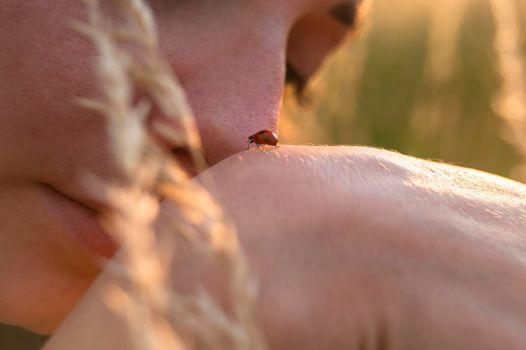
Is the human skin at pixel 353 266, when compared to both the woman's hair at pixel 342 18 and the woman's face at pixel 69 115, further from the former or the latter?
the woman's hair at pixel 342 18

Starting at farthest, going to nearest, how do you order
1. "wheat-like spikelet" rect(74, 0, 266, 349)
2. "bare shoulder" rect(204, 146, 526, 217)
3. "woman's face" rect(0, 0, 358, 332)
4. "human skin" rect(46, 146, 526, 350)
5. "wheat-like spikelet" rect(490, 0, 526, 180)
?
"wheat-like spikelet" rect(490, 0, 526, 180) < "woman's face" rect(0, 0, 358, 332) < "bare shoulder" rect(204, 146, 526, 217) < "human skin" rect(46, 146, 526, 350) < "wheat-like spikelet" rect(74, 0, 266, 349)

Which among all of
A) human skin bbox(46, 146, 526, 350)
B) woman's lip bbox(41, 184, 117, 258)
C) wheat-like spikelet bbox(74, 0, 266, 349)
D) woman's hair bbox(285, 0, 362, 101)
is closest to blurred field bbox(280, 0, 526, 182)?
woman's hair bbox(285, 0, 362, 101)

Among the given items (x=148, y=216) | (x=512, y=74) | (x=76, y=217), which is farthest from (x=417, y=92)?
(x=148, y=216)

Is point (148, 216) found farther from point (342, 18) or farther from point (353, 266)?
point (342, 18)

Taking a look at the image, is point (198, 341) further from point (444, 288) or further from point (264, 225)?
point (444, 288)

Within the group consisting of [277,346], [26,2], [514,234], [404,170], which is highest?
[26,2]

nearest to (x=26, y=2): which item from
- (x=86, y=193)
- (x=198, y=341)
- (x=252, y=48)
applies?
(x=86, y=193)

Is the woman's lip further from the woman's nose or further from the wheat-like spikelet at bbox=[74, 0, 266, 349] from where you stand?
the wheat-like spikelet at bbox=[74, 0, 266, 349]
